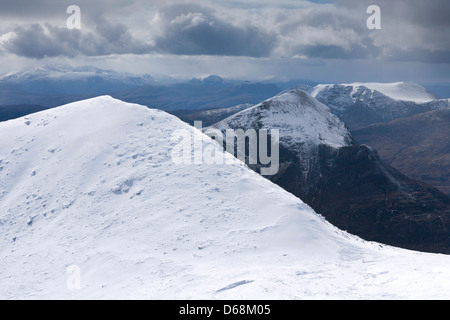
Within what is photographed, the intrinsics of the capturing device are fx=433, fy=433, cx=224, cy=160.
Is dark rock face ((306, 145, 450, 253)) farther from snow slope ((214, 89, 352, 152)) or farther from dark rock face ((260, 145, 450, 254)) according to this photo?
snow slope ((214, 89, 352, 152))

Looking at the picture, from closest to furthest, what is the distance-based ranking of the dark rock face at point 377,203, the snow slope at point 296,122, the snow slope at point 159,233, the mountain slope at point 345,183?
the snow slope at point 159,233 → the dark rock face at point 377,203 → the mountain slope at point 345,183 → the snow slope at point 296,122

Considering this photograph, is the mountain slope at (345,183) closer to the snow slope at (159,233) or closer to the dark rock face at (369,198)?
the dark rock face at (369,198)

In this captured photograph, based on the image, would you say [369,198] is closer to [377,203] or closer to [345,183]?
[377,203]

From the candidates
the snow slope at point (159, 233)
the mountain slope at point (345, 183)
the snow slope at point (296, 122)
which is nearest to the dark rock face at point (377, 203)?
the mountain slope at point (345, 183)

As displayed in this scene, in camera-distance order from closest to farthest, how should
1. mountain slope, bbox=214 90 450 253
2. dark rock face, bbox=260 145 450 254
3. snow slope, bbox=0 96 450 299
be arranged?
1. snow slope, bbox=0 96 450 299
2. dark rock face, bbox=260 145 450 254
3. mountain slope, bbox=214 90 450 253

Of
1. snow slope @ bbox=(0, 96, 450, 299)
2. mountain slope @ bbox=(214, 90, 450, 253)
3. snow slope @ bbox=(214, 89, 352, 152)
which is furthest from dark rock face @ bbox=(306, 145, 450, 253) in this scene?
snow slope @ bbox=(0, 96, 450, 299)
